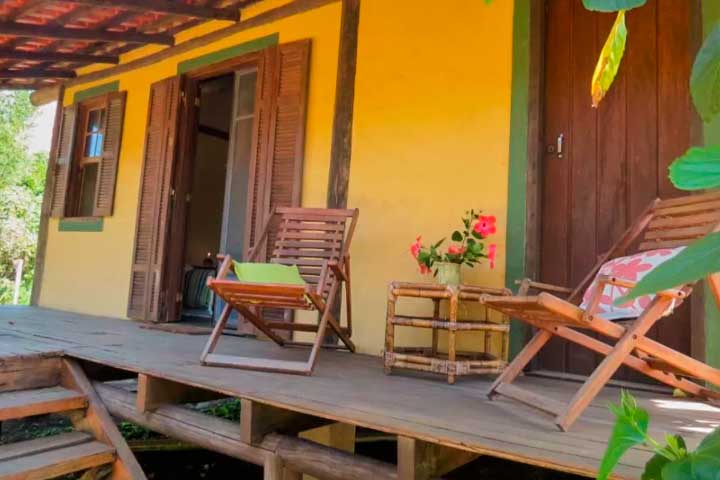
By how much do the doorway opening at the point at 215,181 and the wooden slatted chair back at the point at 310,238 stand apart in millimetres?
1363

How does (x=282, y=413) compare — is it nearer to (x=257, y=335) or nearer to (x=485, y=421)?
(x=485, y=421)

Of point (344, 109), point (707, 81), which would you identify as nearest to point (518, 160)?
point (344, 109)

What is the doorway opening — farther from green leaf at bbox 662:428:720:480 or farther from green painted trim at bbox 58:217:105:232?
green leaf at bbox 662:428:720:480

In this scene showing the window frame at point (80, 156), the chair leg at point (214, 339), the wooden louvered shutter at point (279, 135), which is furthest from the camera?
the window frame at point (80, 156)

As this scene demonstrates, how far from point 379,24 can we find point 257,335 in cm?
247

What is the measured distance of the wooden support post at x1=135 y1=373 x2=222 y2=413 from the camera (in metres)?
2.38

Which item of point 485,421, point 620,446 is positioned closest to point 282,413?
point 485,421

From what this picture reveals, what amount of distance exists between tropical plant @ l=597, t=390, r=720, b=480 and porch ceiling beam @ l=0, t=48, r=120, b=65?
6250 millimetres

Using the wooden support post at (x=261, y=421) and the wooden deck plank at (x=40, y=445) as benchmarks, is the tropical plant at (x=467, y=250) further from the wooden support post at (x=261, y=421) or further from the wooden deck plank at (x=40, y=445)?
the wooden deck plank at (x=40, y=445)

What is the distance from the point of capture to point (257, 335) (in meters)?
3.97

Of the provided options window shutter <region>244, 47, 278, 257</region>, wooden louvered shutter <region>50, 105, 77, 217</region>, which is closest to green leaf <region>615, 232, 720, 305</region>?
window shutter <region>244, 47, 278, 257</region>

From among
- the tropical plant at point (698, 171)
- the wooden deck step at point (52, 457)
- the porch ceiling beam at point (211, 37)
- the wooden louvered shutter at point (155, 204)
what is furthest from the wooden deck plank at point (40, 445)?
the porch ceiling beam at point (211, 37)

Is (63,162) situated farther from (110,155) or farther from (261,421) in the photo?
(261,421)

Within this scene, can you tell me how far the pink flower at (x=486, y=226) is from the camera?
280 cm
